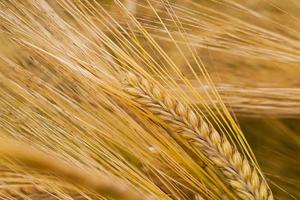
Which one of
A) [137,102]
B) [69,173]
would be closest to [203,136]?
[137,102]

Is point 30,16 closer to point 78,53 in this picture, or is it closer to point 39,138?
point 78,53

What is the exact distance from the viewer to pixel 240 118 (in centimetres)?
91

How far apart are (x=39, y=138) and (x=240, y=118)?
0.36 m

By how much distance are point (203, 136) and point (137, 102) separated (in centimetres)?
12

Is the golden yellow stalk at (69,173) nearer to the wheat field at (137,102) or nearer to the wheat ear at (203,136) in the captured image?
the wheat field at (137,102)

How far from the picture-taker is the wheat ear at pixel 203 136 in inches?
29.1

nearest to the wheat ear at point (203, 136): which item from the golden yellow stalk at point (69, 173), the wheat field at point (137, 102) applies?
the wheat field at point (137, 102)

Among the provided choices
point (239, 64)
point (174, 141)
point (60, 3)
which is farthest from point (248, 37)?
point (60, 3)

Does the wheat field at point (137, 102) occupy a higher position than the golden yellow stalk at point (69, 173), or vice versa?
the wheat field at point (137, 102)

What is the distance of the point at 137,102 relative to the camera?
78 cm

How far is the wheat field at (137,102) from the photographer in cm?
80

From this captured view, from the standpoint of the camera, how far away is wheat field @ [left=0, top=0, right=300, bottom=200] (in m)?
0.80

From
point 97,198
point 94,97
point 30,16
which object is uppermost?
point 30,16

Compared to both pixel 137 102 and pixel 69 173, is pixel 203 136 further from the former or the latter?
pixel 69 173
